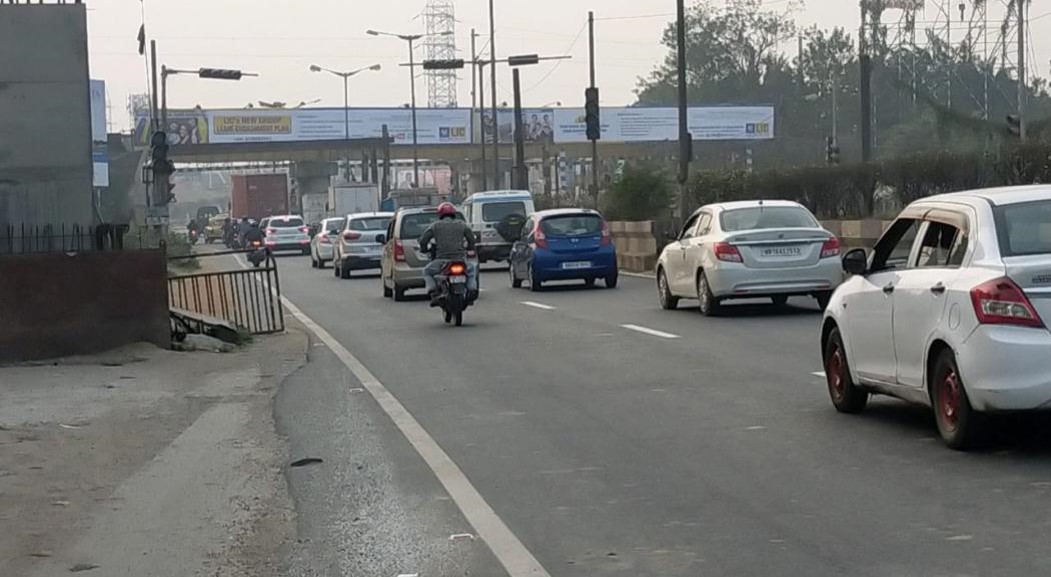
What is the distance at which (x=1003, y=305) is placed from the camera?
9.34 m

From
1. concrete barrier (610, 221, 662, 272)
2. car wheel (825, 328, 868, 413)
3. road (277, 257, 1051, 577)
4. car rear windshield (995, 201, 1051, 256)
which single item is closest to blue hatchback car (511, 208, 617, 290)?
concrete barrier (610, 221, 662, 272)

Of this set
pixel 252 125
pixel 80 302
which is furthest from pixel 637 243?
pixel 252 125

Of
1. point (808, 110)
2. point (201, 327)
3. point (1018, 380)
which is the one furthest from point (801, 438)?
point (808, 110)

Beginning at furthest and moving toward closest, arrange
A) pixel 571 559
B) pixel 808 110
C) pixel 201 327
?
pixel 808 110 < pixel 201 327 < pixel 571 559

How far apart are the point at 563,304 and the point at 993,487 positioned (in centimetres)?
1844

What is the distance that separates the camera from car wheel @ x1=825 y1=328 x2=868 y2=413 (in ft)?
38.7

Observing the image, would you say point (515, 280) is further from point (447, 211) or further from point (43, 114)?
point (43, 114)

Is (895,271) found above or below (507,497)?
above

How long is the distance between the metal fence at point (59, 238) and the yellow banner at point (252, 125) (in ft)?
265

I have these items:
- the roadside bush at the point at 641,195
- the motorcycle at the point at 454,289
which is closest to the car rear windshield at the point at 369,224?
the roadside bush at the point at 641,195

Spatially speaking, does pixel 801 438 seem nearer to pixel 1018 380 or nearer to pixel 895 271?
pixel 895 271

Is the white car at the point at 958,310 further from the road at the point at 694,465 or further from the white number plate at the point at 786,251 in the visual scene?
the white number plate at the point at 786,251

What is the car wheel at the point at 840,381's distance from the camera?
38.7 feet

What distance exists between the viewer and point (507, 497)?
360 inches
